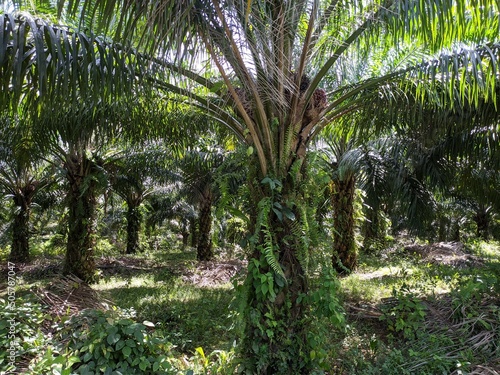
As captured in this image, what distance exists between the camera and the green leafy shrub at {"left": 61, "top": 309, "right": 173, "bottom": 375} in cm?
320

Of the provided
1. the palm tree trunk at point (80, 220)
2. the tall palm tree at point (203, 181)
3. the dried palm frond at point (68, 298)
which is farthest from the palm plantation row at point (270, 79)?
the tall palm tree at point (203, 181)

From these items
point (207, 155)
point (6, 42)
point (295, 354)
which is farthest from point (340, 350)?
point (207, 155)

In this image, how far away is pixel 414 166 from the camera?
25.2ft

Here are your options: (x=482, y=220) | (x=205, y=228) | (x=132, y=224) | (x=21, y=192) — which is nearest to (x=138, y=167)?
(x=205, y=228)

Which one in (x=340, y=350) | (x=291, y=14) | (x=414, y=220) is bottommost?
(x=340, y=350)

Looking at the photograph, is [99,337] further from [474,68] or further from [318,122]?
[474,68]

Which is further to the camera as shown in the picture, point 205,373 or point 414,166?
point 414,166

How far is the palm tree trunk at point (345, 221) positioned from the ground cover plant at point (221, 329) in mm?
1549

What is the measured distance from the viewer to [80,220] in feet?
27.5

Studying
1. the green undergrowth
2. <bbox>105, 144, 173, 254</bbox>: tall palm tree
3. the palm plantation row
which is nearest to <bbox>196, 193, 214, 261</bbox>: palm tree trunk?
<bbox>105, 144, 173, 254</bbox>: tall palm tree

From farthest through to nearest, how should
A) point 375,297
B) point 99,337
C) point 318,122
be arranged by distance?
point 375,297 < point 318,122 < point 99,337

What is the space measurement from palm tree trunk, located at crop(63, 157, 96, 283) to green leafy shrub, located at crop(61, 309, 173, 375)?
5.11m

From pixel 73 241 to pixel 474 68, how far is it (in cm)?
794

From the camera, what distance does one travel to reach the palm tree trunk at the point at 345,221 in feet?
29.8
